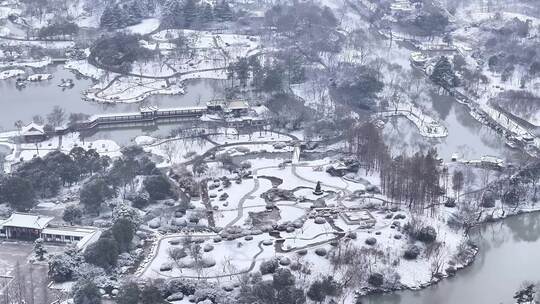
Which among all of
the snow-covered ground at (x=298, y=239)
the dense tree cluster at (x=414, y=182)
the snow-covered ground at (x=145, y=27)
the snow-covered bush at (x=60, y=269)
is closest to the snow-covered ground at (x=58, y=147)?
the snow-covered ground at (x=298, y=239)

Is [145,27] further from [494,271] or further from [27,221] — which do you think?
[494,271]

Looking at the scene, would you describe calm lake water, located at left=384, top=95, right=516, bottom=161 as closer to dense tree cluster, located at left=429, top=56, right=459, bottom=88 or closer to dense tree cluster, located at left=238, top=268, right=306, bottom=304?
dense tree cluster, located at left=429, top=56, right=459, bottom=88

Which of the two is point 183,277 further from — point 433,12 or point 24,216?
point 433,12

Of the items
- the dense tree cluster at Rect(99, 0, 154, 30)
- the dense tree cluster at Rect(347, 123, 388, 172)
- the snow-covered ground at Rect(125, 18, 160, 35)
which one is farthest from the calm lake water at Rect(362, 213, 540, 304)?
the dense tree cluster at Rect(99, 0, 154, 30)

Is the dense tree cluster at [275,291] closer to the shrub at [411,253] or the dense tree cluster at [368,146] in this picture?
the shrub at [411,253]

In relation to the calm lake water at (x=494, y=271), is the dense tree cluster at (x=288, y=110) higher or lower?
higher

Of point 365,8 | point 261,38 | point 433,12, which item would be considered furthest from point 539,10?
point 261,38
